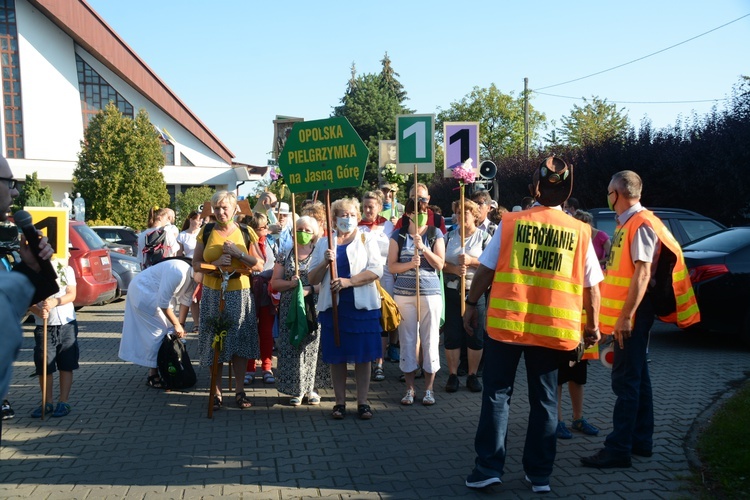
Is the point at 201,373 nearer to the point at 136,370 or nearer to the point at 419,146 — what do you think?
the point at 136,370

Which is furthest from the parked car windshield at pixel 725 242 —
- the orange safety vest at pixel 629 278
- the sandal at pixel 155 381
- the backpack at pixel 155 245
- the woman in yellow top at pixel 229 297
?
the backpack at pixel 155 245

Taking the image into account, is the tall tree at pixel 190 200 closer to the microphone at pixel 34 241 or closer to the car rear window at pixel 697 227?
the car rear window at pixel 697 227

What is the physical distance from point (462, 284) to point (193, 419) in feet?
9.96

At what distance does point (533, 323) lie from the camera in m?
4.67

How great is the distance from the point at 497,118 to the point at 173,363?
57715 millimetres

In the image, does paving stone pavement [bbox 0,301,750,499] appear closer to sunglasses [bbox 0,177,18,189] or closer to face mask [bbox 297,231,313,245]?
face mask [bbox 297,231,313,245]

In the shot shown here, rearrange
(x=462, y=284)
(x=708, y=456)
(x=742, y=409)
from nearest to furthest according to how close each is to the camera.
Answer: (x=708, y=456)
(x=742, y=409)
(x=462, y=284)

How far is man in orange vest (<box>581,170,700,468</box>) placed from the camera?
514 centimetres

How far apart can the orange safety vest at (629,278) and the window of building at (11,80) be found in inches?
2431

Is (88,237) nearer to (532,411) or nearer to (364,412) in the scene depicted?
(364,412)

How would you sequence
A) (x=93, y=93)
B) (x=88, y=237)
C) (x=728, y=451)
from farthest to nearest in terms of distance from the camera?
(x=93, y=93) < (x=88, y=237) < (x=728, y=451)

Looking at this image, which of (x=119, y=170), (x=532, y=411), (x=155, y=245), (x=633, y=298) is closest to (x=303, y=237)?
(x=532, y=411)

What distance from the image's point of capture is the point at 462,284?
303 inches

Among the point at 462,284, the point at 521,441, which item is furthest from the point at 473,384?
the point at 521,441
